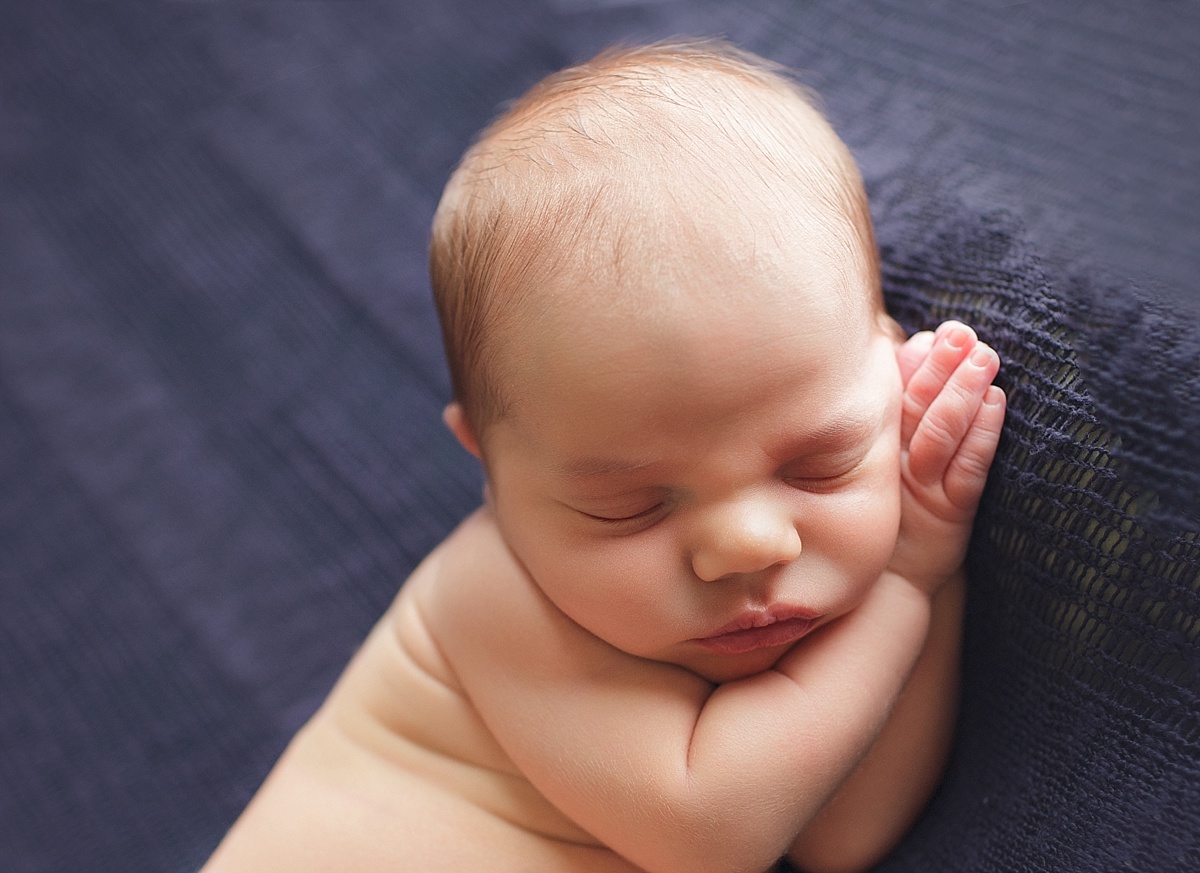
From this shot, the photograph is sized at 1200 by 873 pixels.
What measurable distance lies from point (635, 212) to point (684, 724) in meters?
0.37

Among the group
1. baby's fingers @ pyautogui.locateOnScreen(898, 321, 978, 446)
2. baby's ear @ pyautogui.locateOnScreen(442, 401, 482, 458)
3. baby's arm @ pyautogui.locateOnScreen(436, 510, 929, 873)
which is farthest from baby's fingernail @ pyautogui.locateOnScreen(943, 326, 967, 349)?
baby's ear @ pyautogui.locateOnScreen(442, 401, 482, 458)

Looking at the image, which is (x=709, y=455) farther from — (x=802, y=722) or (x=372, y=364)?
(x=372, y=364)

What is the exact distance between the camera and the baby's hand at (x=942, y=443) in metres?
0.83

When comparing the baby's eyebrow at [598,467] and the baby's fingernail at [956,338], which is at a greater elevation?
the baby's eyebrow at [598,467]

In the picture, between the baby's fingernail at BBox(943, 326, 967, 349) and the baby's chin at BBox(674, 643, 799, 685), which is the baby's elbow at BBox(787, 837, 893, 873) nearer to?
the baby's chin at BBox(674, 643, 799, 685)

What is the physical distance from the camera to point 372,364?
1.44 metres

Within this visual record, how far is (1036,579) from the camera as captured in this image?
0.81 m

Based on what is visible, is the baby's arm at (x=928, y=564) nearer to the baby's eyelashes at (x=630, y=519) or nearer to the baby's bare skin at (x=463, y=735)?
the baby's bare skin at (x=463, y=735)

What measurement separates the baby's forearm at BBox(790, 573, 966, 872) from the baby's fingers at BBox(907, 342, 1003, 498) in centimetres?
11

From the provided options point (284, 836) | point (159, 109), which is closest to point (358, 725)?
point (284, 836)

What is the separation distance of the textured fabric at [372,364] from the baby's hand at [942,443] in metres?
0.02

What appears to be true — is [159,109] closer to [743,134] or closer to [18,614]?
[18,614]

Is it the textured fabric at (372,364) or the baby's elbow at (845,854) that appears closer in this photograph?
the textured fabric at (372,364)

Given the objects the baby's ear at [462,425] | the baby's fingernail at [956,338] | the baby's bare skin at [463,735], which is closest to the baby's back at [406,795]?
the baby's bare skin at [463,735]
